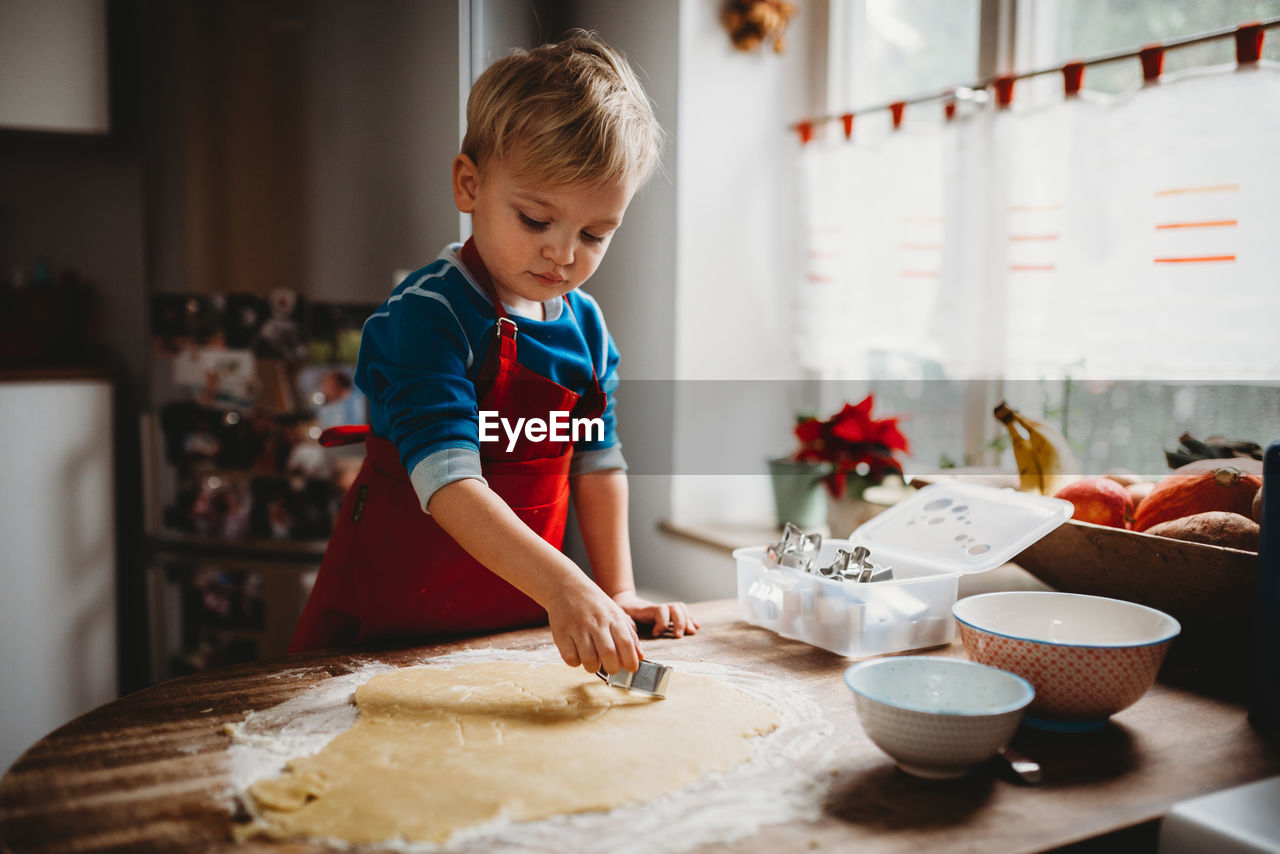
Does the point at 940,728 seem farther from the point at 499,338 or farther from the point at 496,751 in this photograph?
the point at 499,338

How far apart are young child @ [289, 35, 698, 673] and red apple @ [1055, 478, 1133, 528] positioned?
0.46m

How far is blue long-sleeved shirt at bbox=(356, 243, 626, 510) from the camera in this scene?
864mm

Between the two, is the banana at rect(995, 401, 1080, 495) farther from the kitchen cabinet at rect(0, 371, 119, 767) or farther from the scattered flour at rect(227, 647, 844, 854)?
the kitchen cabinet at rect(0, 371, 119, 767)

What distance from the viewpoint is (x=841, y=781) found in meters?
0.63

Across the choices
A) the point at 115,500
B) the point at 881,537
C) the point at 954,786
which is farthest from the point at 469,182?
the point at 115,500

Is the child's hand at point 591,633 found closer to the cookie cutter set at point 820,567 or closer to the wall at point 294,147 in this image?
the cookie cutter set at point 820,567

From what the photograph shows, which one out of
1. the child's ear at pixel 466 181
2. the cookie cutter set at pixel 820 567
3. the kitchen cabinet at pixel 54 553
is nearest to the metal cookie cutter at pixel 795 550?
the cookie cutter set at pixel 820 567

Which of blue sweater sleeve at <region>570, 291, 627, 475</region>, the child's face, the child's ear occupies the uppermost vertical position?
the child's ear

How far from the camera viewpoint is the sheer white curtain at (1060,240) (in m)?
1.32

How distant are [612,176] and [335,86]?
1.08 metres

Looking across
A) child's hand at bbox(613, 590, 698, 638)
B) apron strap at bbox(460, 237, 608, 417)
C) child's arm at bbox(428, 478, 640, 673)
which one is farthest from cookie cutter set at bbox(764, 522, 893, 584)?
apron strap at bbox(460, 237, 608, 417)

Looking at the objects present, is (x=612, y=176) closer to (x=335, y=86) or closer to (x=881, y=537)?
(x=881, y=537)

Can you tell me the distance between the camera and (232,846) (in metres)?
0.53

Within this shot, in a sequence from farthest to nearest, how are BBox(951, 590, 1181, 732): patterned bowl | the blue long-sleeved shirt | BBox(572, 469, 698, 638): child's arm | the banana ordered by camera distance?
the banana → BBox(572, 469, 698, 638): child's arm → the blue long-sleeved shirt → BBox(951, 590, 1181, 732): patterned bowl
